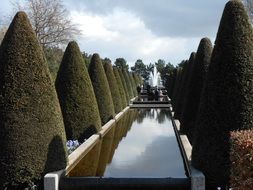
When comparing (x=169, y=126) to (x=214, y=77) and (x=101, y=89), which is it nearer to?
(x=101, y=89)

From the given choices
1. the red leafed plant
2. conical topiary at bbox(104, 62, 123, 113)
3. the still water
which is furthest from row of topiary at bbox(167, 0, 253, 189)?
conical topiary at bbox(104, 62, 123, 113)

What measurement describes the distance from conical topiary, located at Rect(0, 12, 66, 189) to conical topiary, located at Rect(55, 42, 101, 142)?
3949mm

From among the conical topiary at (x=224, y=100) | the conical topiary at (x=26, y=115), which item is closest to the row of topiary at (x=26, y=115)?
the conical topiary at (x=26, y=115)

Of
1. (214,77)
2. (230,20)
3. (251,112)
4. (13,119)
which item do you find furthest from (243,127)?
(13,119)

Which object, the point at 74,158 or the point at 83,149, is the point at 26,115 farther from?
the point at 83,149

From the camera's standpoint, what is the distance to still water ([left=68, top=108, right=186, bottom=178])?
9.62m

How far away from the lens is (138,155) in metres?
11.7

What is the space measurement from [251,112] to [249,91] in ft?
1.17

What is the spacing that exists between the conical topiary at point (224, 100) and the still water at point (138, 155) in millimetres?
1384

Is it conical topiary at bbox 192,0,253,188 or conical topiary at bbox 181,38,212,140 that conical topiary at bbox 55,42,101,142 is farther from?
conical topiary at bbox 192,0,253,188

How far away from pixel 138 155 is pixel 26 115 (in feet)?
13.3

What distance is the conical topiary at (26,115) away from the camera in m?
8.14

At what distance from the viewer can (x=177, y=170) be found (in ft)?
32.2

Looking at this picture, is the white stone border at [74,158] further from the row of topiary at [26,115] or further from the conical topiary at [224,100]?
the conical topiary at [224,100]
